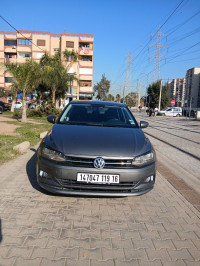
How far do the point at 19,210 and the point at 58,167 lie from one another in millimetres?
784

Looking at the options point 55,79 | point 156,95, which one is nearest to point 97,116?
point 55,79

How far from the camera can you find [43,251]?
2398 mm

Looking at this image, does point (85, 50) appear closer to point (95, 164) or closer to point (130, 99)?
→ point (130, 99)

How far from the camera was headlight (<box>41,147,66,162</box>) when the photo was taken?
3.30m

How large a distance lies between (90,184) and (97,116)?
1.89 meters

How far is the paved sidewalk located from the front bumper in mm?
283

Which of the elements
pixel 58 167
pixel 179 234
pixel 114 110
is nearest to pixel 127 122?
pixel 114 110

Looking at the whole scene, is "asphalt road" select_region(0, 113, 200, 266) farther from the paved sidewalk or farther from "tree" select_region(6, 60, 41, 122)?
"tree" select_region(6, 60, 41, 122)

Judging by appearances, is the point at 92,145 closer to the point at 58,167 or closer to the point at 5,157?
the point at 58,167

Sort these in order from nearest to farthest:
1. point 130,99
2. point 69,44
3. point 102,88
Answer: point 69,44, point 102,88, point 130,99

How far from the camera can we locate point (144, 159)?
136 inches

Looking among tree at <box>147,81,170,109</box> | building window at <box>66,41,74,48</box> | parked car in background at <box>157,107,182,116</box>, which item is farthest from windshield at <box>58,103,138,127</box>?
building window at <box>66,41,74,48</box>

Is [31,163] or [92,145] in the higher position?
[92,145]

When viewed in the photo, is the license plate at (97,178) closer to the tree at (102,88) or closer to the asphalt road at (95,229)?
the asphalt road at (95,229)
